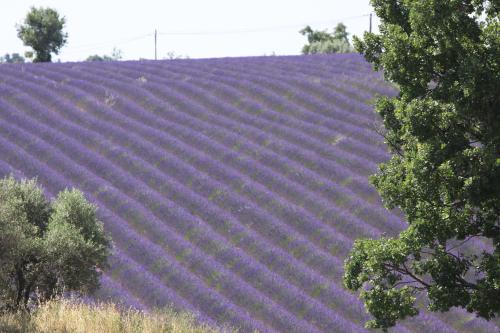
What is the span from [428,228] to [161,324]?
4.21 m

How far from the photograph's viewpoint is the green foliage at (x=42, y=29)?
41.7 metres

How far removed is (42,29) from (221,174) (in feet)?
84.1

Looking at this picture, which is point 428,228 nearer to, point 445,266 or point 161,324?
point 445,266

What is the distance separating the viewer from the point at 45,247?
38.5 feet

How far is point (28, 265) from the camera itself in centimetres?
1238

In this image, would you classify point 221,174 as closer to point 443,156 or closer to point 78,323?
point 78,323

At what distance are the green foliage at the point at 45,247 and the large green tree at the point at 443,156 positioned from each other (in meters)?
4.27

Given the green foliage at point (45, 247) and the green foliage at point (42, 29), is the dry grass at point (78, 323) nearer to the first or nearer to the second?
the green foliage at point (45, 247)

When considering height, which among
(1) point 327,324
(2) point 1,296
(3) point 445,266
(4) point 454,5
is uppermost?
(4) point 454,5

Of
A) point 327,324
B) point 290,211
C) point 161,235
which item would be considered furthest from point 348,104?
point 327,324

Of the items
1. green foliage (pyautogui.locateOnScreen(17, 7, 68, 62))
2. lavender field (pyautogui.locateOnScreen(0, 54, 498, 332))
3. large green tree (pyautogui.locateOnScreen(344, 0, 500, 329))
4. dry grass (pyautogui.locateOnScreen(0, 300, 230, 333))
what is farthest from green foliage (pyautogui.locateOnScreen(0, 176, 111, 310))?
green foliage (pyautogui.locateOnScreen(17, 7, 68, 62))

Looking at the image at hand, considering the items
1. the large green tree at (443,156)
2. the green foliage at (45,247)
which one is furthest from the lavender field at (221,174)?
the large green tree at (443,156)

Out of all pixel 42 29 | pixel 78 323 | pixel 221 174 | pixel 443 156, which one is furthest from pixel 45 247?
pixel 42 29

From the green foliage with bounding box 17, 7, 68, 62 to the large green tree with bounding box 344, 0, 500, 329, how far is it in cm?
3429
